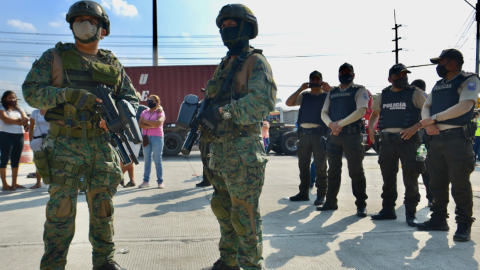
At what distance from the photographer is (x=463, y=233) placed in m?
3.38

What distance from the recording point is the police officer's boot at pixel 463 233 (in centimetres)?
333

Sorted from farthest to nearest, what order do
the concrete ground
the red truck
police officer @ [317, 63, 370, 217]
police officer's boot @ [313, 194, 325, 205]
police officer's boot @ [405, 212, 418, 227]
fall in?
the red truck
police officer's boot @ [313, 194, 325, 205]
police officer @ [317, 63, 370, 217]
police officer's boot @ [405, 212, 418, 227]
the concrete ground

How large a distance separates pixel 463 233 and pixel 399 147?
1.13 meters

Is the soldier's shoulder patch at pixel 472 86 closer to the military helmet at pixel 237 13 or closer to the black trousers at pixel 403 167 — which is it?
the black trousers at pixel 403 167

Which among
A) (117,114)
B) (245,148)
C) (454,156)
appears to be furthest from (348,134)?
(117,114)

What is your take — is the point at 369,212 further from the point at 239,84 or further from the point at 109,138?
the point at 109,138

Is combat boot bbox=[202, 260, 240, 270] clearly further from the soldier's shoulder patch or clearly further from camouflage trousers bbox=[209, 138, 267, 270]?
the soldier's shoulder patch

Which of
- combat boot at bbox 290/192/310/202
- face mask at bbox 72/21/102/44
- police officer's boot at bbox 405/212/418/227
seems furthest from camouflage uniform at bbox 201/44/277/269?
combat boot at bbox 290/192/310/202

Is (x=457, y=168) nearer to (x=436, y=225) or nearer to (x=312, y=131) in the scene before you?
(x=436, y=225)

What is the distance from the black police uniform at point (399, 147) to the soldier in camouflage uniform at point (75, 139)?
3093 mm

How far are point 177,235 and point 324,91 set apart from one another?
10.1 feet

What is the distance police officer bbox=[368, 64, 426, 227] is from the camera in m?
4.06

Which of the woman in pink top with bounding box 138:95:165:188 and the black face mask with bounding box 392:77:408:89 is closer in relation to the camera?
the black face mask with bounding box 392:77:408:89

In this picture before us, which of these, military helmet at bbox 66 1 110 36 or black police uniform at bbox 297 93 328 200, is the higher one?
military helmet at bbox 66 1 110 36
